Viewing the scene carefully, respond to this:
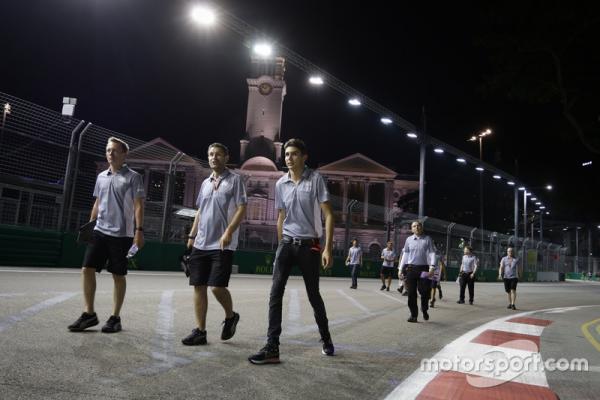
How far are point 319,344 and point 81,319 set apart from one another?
7.54 feet

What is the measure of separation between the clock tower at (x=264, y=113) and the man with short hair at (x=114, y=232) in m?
68.5

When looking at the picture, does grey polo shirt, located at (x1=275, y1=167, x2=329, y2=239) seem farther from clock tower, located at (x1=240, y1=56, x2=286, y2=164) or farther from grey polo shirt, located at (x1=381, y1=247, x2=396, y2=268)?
clock tower, located at (x1=240, y1=56, x2=286, y2=164)

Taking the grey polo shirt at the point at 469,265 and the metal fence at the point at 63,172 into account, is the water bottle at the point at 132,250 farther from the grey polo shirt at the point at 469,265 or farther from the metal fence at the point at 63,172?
the grey polo shirt at the point at 469,265

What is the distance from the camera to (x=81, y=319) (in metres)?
4.31

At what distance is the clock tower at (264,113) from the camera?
7338 centimetres

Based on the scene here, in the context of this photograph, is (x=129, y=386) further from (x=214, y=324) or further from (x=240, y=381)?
(x=214, y=324)

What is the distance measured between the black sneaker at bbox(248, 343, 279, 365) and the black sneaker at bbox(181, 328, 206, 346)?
0.73 m

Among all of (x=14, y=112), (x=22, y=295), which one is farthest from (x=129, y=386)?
(x=14, y=112)

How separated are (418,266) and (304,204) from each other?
4.19 meters

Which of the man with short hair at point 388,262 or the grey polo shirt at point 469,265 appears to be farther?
the man with short hair at point 388,262

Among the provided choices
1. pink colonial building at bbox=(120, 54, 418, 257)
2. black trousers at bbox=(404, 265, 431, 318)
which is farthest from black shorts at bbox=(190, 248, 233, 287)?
pink colonial building at bbox=(120, 54, 418, 257)

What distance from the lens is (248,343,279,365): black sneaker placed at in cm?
357

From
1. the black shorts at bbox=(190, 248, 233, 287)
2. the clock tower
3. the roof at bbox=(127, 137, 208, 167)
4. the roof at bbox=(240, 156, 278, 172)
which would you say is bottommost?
the black shorts at bbox=(190, 248, 233, 287)

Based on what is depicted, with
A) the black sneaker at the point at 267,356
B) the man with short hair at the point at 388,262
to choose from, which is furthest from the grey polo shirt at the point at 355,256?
the black sneaker at the point at 267,356
